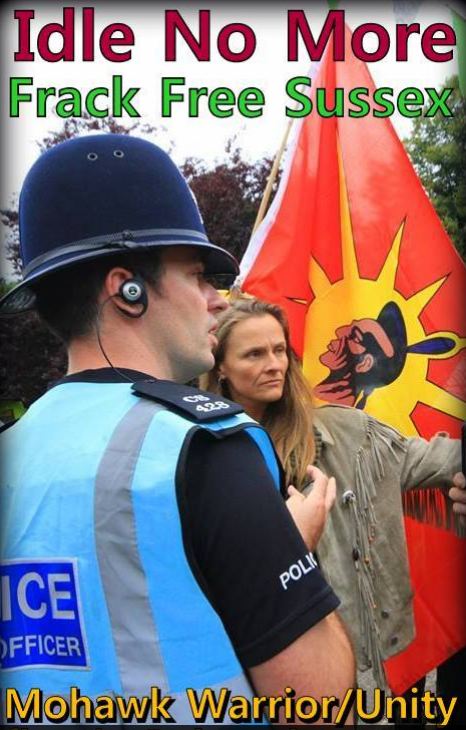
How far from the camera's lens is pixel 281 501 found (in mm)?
1168

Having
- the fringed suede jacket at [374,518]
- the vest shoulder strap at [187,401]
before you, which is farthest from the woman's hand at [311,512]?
the fringed suede jacket at [374,518]

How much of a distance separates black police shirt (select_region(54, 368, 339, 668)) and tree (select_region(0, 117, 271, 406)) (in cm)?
609

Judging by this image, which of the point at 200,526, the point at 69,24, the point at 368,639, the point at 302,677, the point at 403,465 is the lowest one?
the point at 368,639

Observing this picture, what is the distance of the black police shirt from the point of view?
1.11m

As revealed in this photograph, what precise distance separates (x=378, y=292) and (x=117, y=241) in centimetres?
229

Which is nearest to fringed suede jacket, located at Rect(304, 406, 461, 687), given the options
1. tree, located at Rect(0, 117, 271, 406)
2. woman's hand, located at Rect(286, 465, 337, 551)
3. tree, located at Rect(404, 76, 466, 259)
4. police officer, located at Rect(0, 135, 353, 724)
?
woman's hand, located at Rect(286, 465, 337, 551)

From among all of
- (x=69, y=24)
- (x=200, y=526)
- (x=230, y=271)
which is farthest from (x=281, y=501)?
(x=69, y=24)

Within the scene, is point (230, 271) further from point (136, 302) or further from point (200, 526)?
point (200, 526)

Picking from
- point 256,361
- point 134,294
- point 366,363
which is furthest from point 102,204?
point 366,363

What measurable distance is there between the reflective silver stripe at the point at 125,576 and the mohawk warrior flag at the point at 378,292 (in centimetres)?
208

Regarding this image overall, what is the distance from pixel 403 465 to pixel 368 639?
2.20ft

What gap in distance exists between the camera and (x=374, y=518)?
9.09ft

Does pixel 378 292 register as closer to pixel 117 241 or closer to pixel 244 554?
pixel 117 241

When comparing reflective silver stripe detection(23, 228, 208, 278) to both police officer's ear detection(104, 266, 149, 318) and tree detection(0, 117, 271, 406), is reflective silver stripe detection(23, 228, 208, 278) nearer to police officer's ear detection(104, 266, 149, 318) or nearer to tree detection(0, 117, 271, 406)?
police officer's ear detection(104, 266, 149, 318)
